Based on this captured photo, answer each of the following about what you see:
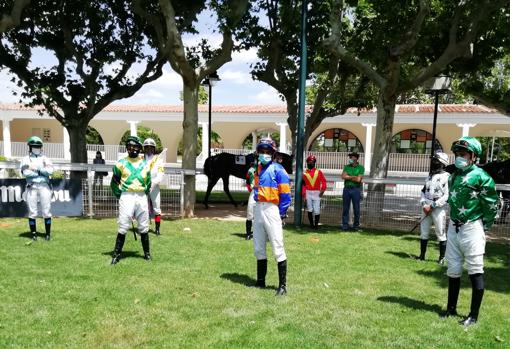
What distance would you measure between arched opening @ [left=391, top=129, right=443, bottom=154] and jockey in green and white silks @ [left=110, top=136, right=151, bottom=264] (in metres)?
26.0

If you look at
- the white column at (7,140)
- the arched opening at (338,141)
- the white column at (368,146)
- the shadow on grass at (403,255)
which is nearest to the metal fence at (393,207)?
the shadow on grass at (403,255)

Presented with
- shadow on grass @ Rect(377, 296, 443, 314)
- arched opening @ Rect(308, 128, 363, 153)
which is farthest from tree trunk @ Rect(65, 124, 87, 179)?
arched opening @ Rect(308, 128, 363, 153)

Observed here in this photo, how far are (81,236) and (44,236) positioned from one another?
27.0 inches

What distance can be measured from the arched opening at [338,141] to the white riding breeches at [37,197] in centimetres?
2446

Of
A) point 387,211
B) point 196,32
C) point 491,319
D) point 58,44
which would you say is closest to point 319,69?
→ point 196,32

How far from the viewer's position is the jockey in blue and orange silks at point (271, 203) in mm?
5641

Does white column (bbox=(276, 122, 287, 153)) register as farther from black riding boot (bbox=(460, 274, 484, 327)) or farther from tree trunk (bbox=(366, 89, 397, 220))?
black riding boot (bbox=(460, 274, 484, 327))

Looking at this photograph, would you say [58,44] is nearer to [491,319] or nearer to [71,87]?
[71,87]

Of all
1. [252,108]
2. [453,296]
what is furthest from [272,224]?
[252,108]

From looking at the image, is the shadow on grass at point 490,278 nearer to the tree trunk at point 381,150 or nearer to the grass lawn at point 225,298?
the grass lawn at point 225,298

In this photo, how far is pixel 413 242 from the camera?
30.7 feet

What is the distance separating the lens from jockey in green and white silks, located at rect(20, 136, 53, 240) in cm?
813

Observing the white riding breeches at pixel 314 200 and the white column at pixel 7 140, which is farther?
the white column at pixel 7 140

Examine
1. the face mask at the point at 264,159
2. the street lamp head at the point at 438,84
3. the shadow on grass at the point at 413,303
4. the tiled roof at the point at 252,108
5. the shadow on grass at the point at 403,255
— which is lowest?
the shadow on grass at the point at 403,255
